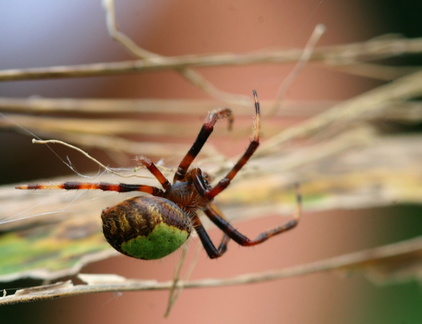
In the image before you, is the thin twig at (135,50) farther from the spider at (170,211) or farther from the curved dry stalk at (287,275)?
the curved dry stalk at (287,275)

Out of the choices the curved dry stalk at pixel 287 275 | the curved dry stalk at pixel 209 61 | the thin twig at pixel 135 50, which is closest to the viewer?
the curved dry stalk at pixel 287 275

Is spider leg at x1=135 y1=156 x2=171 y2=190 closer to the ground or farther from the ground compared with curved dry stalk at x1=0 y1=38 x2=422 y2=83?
closer to the ground

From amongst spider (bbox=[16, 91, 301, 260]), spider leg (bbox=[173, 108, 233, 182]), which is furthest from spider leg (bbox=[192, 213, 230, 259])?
spider leg (bbox=[173, 108, 233, 182])

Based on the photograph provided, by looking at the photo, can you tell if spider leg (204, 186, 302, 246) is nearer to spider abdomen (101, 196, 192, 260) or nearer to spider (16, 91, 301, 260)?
spider (16, 91, 301, 260)

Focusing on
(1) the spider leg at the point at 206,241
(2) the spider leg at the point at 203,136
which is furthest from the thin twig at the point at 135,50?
(1) the spider leg at the point at 206,241

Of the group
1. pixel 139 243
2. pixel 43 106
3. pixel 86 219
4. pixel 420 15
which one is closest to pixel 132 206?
pixel 139 243

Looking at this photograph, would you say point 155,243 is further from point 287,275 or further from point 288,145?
point 288,145

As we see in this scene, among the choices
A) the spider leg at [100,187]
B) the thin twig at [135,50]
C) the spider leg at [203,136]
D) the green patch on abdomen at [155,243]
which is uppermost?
the thin twig at [135,50]
